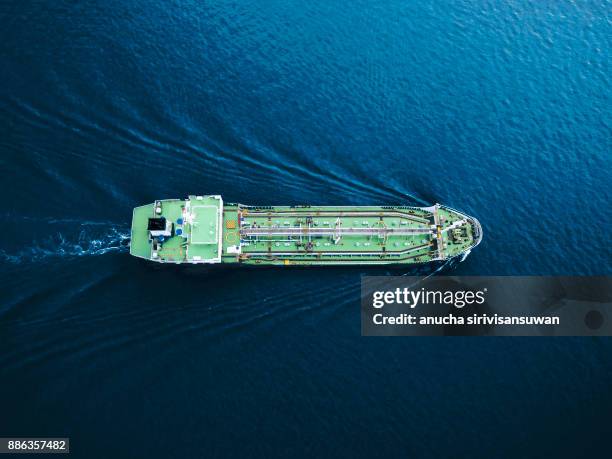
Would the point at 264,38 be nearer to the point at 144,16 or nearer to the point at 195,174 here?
the point at 144,16

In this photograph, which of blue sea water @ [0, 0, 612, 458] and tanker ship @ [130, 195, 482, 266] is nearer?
blue sea water @ [0, 0, 612, 458]

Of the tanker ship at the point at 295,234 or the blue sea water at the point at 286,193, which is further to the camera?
the tanker ship at the point at 295,234

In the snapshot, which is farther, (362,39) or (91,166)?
(362,39)

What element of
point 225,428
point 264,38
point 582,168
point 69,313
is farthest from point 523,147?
point 69,313

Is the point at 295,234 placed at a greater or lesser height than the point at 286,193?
lesser

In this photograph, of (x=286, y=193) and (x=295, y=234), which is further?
(x=286, y=193)
